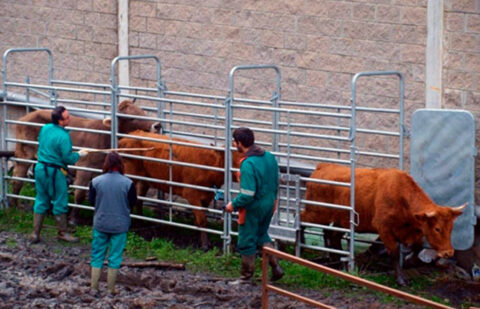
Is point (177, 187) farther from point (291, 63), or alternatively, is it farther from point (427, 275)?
point (427, 275)

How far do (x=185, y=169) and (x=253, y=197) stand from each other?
2.30 meters

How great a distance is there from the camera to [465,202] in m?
11.0

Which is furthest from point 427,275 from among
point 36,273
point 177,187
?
point 36,273

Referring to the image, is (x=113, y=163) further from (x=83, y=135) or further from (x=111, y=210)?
(x=83, y=135)

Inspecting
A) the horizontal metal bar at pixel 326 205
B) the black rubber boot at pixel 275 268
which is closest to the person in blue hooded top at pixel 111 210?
the black rubber boot at pixel 275 268

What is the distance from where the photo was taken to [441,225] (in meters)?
10.6

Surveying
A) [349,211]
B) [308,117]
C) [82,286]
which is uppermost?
[308,117]

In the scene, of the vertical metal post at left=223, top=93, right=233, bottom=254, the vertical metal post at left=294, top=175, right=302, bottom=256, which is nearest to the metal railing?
the vertical metal post at left=294, top=175, right=302, bottom=256

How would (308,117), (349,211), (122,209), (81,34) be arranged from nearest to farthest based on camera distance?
1. (122,209)
2. (349,211)
3. (308,117)
4. (81,34)

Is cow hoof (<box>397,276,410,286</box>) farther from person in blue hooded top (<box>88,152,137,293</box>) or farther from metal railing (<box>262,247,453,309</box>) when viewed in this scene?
person in blue hooded top (<box>88,152,137,293</box>)

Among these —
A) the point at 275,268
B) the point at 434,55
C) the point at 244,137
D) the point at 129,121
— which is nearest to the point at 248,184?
the point at 244,137

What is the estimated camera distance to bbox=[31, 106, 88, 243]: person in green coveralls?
1227 cm

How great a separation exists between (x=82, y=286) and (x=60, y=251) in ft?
5.74

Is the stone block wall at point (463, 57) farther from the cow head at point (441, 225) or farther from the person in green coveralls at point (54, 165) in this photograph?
the person in green coveralls at point (54, 165)
